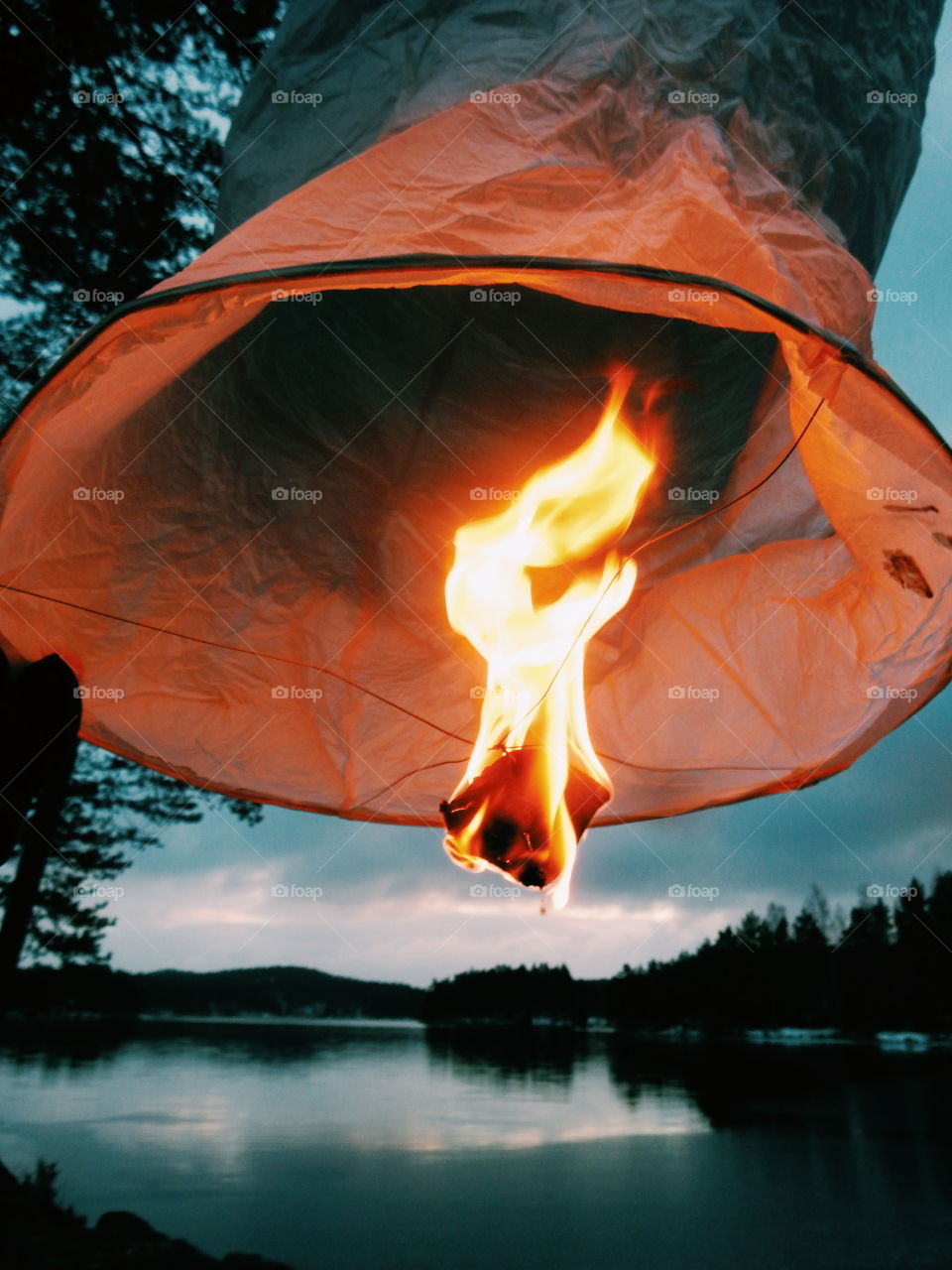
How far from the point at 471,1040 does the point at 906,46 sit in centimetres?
1930

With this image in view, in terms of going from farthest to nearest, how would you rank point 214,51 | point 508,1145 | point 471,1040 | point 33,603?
point 471,1040, point 508,1145, point 214,51, point 33,603

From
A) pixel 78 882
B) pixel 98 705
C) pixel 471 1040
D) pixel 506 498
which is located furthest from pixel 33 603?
pixel 471 1040

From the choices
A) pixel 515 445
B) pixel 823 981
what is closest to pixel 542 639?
pixel 515 445

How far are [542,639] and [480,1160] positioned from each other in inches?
211

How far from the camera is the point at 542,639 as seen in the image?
4.65 feet

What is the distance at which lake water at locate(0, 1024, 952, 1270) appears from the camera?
144 inches

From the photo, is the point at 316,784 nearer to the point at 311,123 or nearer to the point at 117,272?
the point at 311,123

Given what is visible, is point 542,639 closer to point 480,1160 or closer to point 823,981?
point 480,1160

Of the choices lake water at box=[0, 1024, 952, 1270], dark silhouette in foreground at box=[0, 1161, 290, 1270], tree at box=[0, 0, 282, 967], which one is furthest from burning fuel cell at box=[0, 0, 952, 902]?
lake water at box=[0, 1024, 952, 1270]

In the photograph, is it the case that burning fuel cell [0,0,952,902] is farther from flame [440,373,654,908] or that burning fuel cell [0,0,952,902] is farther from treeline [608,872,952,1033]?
treeline [608,872,952,1033]

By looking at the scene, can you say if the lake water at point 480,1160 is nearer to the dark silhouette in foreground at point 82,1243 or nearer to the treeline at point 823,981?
the dark silhouette in foreground at point 82,1243

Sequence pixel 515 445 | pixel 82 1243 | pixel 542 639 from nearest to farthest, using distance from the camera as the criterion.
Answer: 1. pixel 542 639
2. pixel 515 445
3. pixel 82 1243

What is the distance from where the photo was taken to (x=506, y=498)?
1.81m

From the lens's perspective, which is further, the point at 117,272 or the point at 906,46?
the point at 117,272
